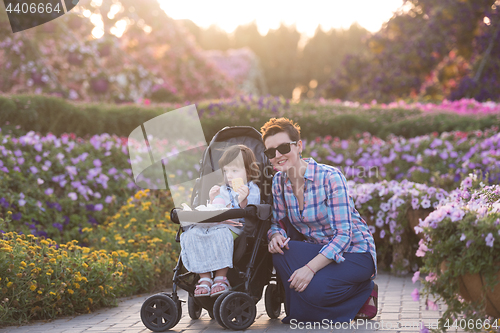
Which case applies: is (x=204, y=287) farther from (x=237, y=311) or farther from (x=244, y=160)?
(x=244, y=160)

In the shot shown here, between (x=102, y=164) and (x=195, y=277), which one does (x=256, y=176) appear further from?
(x=102, y=164)

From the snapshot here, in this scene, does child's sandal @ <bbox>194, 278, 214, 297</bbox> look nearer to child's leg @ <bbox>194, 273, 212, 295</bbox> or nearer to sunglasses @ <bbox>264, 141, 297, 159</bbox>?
child's leg @ <bbox>194, 273, 212, 295</bbox>

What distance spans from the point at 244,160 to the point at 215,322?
1.15 meters

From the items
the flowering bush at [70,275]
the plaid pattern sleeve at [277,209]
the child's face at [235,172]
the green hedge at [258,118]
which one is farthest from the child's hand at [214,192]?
the green hedge at [258,118]

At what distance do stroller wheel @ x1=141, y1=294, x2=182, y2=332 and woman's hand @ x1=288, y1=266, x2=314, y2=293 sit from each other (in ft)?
2.54

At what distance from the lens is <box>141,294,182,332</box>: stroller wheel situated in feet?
10.7

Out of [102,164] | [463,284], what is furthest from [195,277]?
[102,164]

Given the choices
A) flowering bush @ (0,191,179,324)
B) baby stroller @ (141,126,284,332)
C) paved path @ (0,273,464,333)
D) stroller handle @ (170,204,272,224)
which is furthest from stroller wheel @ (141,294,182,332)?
flowering bush @ (0,191,179,324)

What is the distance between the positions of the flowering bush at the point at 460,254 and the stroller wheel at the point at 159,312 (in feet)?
5.08

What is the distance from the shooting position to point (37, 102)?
301 inches

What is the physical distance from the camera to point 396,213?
4.96 meters

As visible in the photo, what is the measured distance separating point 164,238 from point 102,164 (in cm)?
212

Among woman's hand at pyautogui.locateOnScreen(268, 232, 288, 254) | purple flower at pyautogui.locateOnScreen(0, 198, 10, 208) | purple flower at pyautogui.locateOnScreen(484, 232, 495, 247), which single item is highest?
purple flower at pyautogui.locateOnScreen(0, 198, 10, 208)

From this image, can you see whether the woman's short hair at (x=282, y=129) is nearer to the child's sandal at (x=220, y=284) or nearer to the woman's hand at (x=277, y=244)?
the woman's hand at (x=277, y=244)
